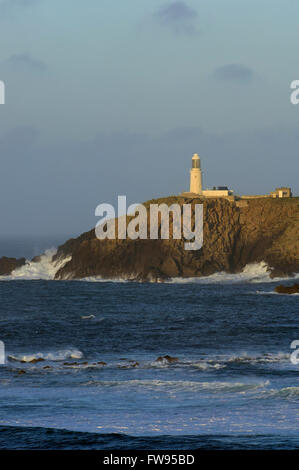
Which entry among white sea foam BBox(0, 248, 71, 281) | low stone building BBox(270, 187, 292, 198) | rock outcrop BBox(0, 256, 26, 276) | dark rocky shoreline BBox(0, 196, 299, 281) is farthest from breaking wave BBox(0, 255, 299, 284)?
low stone building BBox(270, 187, 292, 198)

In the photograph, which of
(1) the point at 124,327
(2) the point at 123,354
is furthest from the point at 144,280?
(2) the point at 123,354

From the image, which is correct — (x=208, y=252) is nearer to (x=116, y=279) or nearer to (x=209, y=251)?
(x=209, y=251)

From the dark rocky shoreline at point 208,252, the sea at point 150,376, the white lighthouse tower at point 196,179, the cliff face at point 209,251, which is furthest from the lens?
the white lighthouse tower at point 196,179

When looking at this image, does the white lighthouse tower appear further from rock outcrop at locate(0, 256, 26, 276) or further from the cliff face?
rock outcrop at locate(0, 256, 26, 276)

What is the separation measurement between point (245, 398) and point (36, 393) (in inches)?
366

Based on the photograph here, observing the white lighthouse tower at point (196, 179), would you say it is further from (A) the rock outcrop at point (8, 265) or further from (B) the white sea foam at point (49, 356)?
(B) the white sea foam at point (49, 356)

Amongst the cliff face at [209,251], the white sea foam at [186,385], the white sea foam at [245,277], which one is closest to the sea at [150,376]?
the white sea foam at [186,385]

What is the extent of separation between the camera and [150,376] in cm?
4150

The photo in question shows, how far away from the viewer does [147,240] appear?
136m

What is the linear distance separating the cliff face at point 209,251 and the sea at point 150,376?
43337 millimetres

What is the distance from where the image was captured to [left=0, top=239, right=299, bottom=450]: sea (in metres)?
28.9

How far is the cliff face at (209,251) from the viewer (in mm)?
131625

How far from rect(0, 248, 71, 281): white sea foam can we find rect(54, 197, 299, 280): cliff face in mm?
3219
